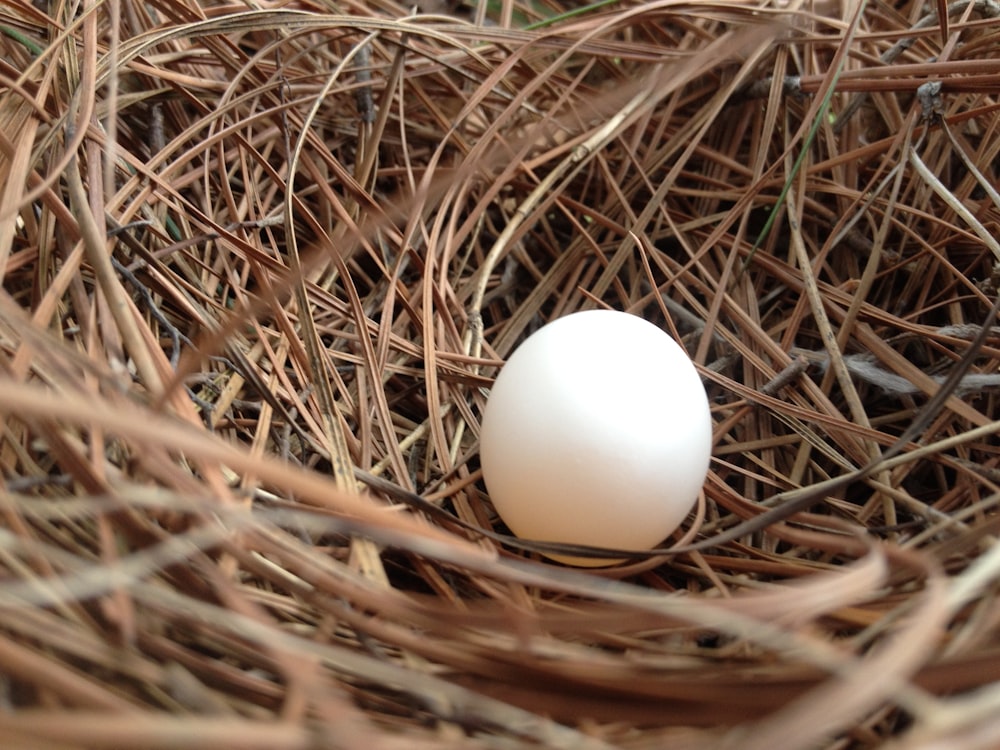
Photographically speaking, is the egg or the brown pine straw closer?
the brown pine straw

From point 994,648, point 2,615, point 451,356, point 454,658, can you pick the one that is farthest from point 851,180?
point 2,615

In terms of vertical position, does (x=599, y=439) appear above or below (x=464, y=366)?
below

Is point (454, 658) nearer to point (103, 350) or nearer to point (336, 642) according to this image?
point (336, 642)

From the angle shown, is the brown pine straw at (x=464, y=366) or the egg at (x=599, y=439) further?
the egg at (x=599, y=439)

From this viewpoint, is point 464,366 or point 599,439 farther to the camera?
point 464,366
